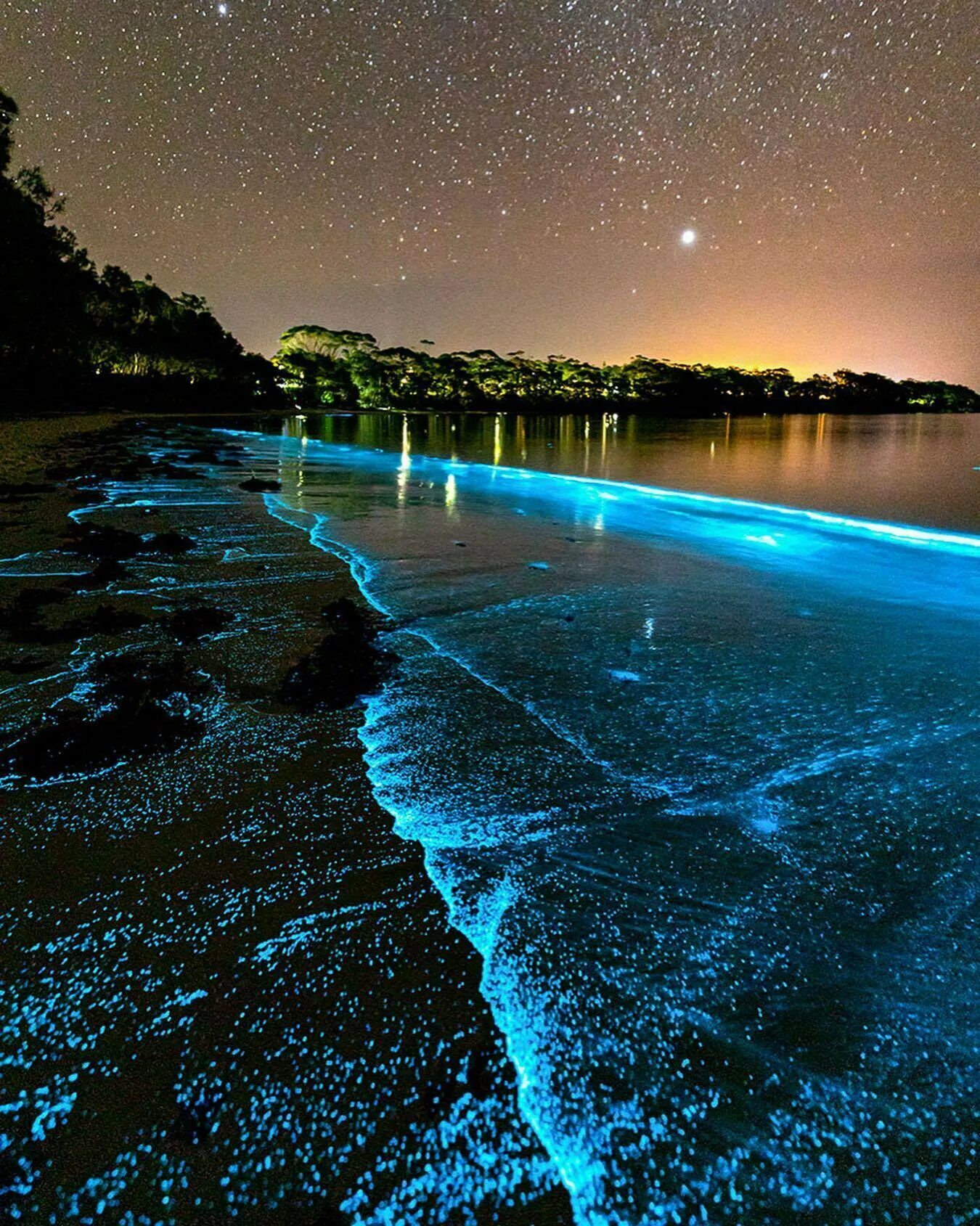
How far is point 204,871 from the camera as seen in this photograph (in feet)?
6.79

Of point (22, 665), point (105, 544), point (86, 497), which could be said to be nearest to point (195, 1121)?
point (22, 665)

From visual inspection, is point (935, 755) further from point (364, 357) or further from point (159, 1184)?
point (364, 357)

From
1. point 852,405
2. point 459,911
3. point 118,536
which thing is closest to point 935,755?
point 459,911

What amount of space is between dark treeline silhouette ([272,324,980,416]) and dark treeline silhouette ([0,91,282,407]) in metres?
25.0

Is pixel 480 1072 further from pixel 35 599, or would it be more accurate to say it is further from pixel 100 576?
pixel 100 576

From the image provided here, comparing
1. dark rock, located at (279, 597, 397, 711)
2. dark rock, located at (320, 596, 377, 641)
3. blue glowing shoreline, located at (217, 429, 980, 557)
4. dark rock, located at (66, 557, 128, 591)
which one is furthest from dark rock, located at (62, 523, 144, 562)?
blue glowing shoreline, located at (217, 429, 980, 557)

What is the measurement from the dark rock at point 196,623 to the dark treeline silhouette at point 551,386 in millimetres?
104280

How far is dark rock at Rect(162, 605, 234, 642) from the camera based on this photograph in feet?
13.7

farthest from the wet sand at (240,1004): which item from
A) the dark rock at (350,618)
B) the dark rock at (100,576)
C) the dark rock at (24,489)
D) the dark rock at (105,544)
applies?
the dark rock at (24,489)

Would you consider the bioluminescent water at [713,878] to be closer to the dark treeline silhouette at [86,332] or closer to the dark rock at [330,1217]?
the dark rock at [330,1217]

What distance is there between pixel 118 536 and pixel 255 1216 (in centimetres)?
680

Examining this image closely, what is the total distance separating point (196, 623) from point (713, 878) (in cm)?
375

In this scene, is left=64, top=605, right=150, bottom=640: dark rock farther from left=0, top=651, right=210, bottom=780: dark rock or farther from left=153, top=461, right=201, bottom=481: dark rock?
left=153, top=461, right=201, bottom=481: dark rock

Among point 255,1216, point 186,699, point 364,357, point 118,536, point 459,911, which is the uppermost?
point 364,357
